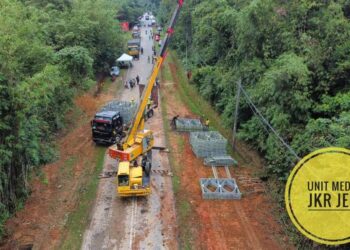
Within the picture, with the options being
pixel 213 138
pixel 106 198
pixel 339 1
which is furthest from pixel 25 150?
pixel 339 1

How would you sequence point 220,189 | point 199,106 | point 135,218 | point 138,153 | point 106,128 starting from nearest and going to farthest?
1. point 135,218
2. point 220,189
3. point 138,153
4. point 106,128
5. point 199,106

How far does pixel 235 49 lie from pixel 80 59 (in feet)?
48.9

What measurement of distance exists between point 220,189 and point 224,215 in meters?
2.43

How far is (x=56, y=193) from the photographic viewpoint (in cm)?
2391

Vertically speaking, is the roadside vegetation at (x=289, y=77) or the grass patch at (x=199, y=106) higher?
the roadside vegetation at (x=289, y=77)

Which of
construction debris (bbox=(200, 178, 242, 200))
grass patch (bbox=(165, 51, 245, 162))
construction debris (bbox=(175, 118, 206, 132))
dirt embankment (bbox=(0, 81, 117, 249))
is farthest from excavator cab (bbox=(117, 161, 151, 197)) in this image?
construction debris (bbox=(175, 118, 206, 132))

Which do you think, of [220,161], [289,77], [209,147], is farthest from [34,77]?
[289,77]

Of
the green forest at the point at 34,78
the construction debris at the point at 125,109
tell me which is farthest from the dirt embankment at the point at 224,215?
the green forest at the point at 34,78

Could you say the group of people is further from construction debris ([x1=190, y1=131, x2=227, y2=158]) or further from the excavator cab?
the excavator cab

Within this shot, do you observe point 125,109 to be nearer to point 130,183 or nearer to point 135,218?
point 130,183

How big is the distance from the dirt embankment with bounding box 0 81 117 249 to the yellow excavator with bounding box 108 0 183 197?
3.06 meters

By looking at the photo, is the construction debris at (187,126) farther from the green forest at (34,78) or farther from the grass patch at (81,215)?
the green forest at (34,78)

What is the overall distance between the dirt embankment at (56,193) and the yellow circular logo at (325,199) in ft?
39.7

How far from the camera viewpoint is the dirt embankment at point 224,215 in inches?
774
